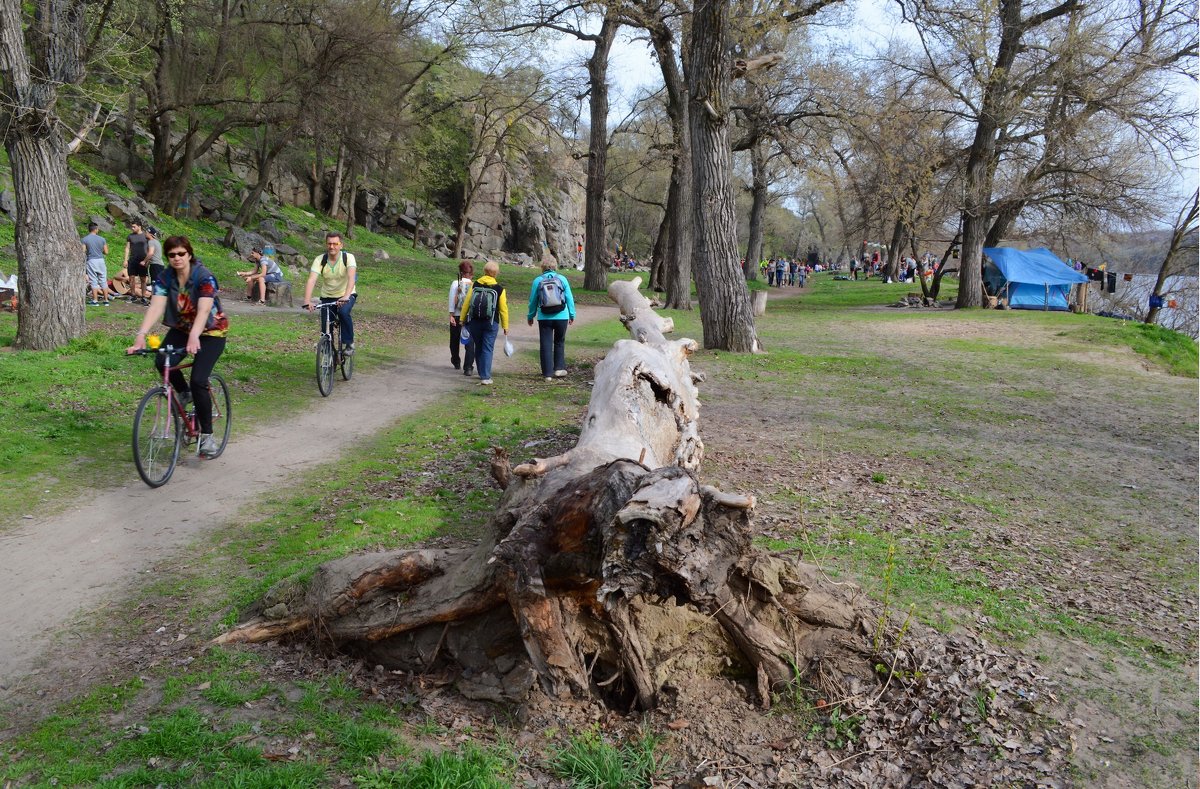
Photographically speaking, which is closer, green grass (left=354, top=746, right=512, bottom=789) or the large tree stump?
green grass (left=354, top=746, right=512, bottom=789)

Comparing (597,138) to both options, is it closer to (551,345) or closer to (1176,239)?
(551,345)

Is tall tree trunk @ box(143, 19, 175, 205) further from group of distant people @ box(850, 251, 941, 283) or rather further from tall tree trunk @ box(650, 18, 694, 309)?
group of distant people @ box(850, 251, 941, 283)

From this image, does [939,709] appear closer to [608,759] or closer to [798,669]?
[798,669]

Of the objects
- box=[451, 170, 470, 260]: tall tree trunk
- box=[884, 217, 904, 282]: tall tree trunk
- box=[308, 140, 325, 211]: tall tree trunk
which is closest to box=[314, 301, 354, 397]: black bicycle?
box=[451, 170, 470, 260]: tall tree trunk

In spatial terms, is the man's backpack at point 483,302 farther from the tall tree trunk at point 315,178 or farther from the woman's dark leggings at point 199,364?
the tall tree trunk at point 315,178

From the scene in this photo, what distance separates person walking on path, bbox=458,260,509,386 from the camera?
1017cm

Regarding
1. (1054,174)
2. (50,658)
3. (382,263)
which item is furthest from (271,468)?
(1054,174)

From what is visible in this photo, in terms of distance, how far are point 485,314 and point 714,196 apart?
507cm

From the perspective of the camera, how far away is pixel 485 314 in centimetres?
1023

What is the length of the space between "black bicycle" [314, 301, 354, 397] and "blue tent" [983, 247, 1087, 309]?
24700 millimetres

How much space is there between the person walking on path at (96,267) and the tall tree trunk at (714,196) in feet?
36.2

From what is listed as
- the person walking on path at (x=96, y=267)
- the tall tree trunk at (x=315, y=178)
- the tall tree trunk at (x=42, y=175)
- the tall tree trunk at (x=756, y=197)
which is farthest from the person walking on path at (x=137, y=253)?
the tall tree trunk at (x=756, y=197)

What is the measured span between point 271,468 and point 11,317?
8703mm

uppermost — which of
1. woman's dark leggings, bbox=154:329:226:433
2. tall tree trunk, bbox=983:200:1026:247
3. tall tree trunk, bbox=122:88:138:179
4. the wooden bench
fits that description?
tall tree trunk, bbox=122:88:138:179
